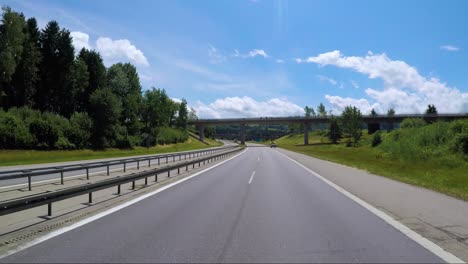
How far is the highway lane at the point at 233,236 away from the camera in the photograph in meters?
5.94

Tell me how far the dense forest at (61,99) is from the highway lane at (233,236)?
44.8 metres

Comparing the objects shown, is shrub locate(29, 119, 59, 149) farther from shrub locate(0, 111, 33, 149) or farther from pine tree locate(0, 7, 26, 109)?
pine tree locate(0, 7, 26, 109)

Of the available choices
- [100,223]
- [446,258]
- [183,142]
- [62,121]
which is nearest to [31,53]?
[62,121]

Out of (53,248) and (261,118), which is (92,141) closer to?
(53,248)

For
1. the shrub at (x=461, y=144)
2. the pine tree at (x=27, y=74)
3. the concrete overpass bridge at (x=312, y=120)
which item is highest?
the pine tree at (x=27, y=74)

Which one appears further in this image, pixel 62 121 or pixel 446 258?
pixel 62 121

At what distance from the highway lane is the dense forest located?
147 ft

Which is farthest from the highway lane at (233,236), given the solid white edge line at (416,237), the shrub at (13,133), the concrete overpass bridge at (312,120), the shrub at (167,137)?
the concrete overpass bridge at (312,120)

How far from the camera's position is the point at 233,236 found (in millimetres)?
7242

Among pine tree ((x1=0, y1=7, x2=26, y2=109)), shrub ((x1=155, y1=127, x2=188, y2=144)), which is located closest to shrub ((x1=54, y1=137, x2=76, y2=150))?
pine tree ((x1=0, y1=7, x2=26, y2=109))

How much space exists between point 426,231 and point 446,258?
2.03 metres

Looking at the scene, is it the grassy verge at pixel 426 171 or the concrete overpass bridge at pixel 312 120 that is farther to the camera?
the concrete overpass bridge at pixel 312 120

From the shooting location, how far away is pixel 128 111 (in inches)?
3565

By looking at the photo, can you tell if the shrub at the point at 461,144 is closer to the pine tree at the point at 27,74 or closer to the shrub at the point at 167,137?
the pine tree at the point at 27,74
